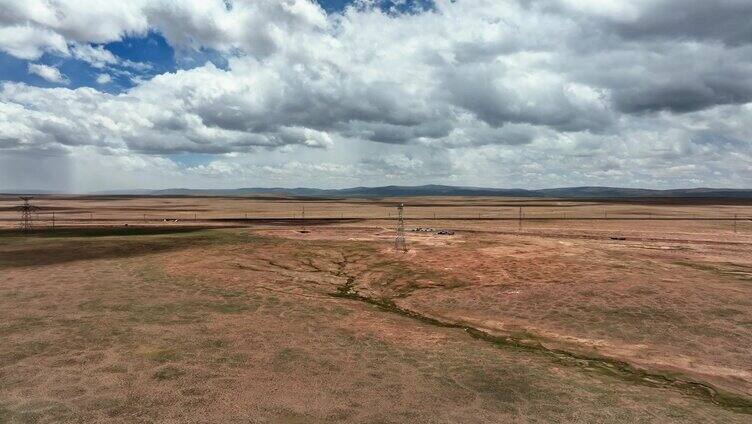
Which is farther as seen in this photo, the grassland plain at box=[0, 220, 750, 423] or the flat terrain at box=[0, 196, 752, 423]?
the flat terrain at box=[0, 196, 752, 423]

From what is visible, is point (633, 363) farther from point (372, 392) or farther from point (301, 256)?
point (301, 256)

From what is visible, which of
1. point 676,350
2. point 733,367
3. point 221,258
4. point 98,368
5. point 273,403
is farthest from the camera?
point 221,258

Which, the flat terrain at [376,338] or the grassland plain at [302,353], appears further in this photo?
the flat terrain at [376,338]

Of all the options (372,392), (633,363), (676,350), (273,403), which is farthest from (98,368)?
(676,350)

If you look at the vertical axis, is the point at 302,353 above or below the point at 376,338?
above
